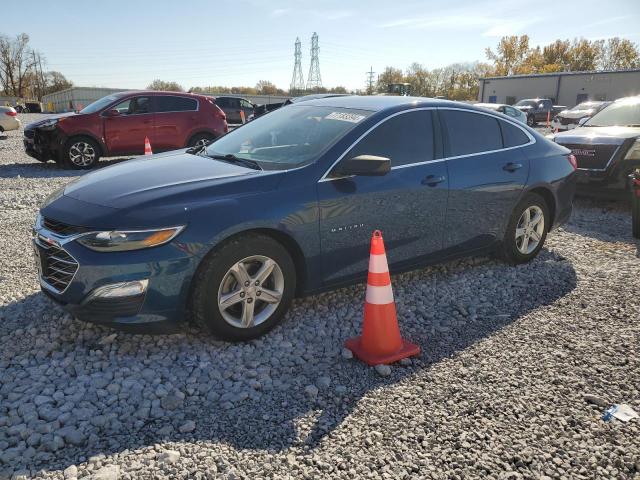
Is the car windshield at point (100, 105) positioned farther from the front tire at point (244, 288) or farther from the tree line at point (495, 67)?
the tree line at point (495, 67)

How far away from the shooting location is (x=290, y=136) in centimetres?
423

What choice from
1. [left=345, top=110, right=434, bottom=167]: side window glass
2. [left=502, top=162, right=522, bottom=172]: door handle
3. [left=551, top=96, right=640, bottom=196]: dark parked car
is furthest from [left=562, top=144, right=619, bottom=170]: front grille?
[left=345, top=110, right=434, bottom=167]: side window glass

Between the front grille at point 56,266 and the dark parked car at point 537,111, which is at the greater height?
the front grille at point 56,266

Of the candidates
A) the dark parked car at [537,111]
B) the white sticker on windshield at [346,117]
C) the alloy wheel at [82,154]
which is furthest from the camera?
the dark parked car at [537,111]

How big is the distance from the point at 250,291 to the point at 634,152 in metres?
6.77

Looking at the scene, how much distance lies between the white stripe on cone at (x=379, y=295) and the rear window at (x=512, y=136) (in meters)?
2.37

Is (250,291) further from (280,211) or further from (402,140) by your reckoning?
(402,140)

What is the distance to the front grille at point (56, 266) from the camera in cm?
322

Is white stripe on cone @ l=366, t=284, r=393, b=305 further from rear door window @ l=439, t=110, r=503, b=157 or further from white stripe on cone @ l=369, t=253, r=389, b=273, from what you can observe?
rear door window @ l=439, t=110, r=503, b=157

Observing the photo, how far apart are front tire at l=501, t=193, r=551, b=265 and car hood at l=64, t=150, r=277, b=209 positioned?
269 cm

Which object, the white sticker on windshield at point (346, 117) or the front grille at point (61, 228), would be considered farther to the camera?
the white sticker on windshield at point (346, 117)

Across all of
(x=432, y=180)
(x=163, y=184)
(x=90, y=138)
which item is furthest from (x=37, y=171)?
(x=432, y=180)

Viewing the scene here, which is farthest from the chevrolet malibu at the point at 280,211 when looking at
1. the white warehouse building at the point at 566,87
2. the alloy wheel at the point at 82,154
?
the white warehouse building at the point at 566,87

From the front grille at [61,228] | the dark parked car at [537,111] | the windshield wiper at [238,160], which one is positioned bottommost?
the dark parked car at [537,111]
